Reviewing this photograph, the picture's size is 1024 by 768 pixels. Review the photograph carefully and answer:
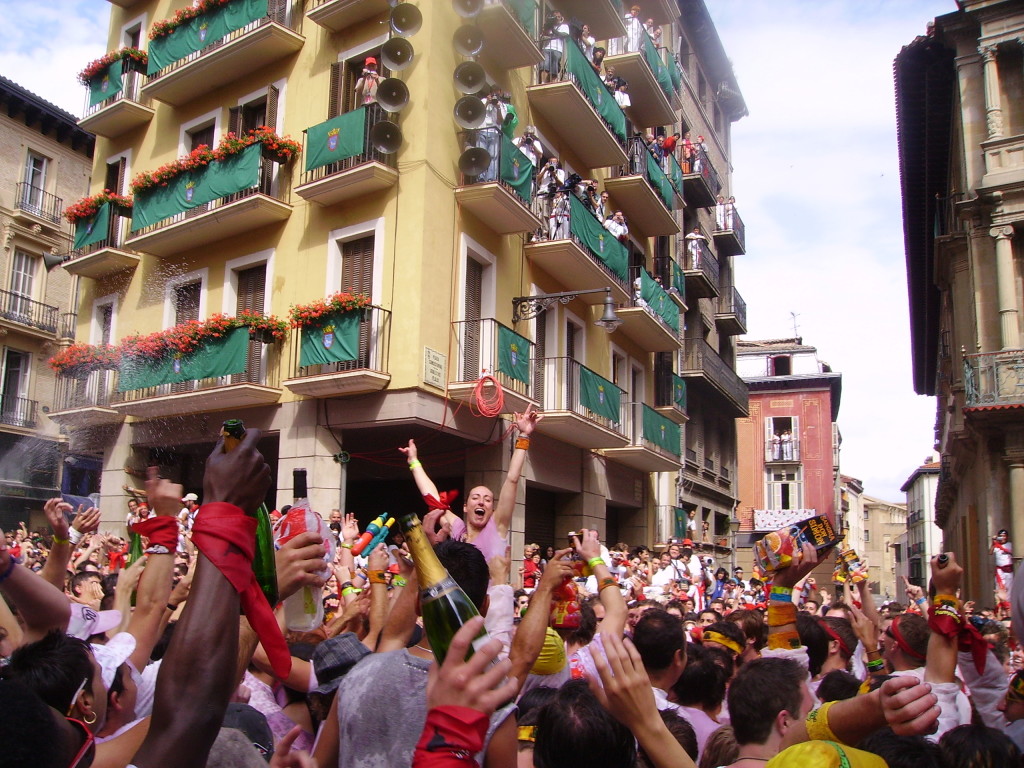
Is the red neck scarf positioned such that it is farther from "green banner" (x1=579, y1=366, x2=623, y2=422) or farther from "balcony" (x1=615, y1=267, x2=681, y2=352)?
"balcony" (x1=615, y1=267, x2=681, y2=352)

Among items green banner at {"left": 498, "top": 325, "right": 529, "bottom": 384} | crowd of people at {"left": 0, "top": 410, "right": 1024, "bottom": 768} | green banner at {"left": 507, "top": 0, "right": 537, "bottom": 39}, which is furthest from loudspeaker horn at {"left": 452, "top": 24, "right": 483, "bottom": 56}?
crowd of people at {"left": 0, "top": 410, "right": 1024, "bottom": 768}

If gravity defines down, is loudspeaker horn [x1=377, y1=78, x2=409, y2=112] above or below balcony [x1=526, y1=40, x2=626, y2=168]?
below

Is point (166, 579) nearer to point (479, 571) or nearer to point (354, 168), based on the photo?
point (479, 571)

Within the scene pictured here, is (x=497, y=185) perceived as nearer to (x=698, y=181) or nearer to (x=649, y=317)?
(x=649, y=317)

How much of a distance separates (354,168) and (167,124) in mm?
6144

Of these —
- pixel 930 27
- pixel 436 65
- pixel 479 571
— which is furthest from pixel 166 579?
pixel 930 27

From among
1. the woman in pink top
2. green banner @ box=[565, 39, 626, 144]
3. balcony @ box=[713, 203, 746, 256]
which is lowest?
the woman in pink top

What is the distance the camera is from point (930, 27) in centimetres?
1947

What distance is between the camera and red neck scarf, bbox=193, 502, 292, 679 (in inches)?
71.2

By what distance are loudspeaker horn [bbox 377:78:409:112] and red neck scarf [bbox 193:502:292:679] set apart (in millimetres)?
12786

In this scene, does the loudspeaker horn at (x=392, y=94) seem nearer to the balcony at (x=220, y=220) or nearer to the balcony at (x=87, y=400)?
the balcony at (x=220, y=220)

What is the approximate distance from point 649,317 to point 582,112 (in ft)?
15.1

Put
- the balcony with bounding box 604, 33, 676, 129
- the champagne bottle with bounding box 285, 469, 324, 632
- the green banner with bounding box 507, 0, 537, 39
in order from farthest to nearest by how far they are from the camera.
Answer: the balcony with bounding box 604, 33, 676, 129 → the green banner with bounding box 507, 0, 537, 39 → the champagne bottle with bounding box 285, 469, 324, 632

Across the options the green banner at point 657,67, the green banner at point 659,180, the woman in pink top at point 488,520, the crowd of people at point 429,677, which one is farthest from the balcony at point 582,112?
the crowd of people at point 429,677
